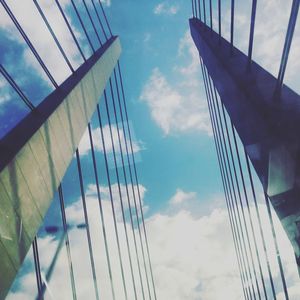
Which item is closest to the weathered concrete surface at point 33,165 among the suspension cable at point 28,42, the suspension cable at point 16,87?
the suspension cable at point 16,87

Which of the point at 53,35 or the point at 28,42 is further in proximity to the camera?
the point at 53,35

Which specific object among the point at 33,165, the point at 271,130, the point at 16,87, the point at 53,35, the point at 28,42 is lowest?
the point at 271,130

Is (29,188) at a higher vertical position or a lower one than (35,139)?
lower

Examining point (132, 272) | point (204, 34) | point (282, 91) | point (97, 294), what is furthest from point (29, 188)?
point (204, 34)

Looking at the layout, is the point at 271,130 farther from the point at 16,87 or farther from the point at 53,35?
the point at 53,35

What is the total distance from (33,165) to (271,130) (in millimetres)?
5588

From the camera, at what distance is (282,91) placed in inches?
296

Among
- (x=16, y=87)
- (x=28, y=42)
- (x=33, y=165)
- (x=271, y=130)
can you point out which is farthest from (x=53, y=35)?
(x=271, y=130)

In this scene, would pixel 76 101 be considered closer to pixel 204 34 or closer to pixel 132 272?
pixel 204 34

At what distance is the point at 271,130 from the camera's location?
302 inches

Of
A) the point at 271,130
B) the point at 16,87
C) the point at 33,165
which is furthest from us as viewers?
the point at 16,87

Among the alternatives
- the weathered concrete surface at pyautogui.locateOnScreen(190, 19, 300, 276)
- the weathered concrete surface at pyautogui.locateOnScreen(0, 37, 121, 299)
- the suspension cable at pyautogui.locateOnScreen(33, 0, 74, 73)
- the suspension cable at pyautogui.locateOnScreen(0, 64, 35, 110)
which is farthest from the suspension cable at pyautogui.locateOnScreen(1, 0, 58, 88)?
the weathered concrete surface at pyautogui.locateOnScreen(190, 19, 300, 276)

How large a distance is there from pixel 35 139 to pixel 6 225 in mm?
2175

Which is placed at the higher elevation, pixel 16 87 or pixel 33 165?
pixel 16 87
